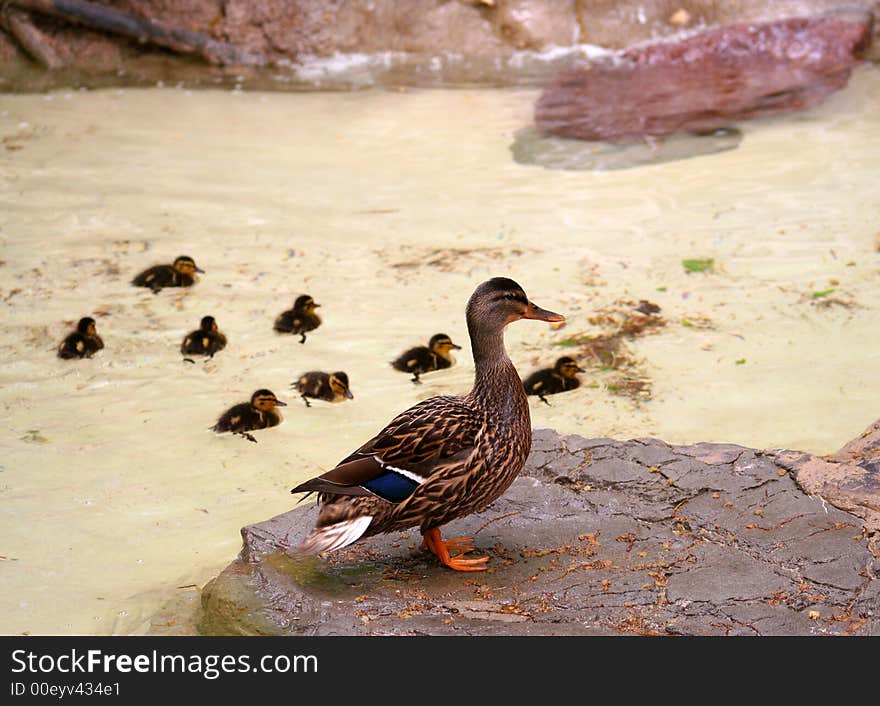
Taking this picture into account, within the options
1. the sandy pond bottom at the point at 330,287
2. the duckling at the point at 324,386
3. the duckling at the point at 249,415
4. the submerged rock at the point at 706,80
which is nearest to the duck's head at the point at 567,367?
the sandy pond bottom at the point at 330,287

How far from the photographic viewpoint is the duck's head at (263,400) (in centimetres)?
562

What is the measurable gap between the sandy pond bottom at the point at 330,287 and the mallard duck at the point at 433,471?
3.09 feet

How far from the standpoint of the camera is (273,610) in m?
3.68

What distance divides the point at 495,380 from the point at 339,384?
1.93 meters

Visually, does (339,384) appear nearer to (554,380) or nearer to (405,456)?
(554,380)

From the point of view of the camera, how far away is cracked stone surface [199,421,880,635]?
3.53 m

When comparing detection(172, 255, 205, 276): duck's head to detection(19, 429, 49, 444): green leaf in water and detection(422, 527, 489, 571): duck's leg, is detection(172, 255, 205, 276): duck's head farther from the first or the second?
detection(422, 527, 489, 571): duck's leg

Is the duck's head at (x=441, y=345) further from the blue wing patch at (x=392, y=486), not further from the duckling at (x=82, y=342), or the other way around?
the blue wing patch at (x=392, y=486)

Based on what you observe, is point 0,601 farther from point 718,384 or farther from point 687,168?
point 687,168

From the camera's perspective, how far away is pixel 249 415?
5.62 m

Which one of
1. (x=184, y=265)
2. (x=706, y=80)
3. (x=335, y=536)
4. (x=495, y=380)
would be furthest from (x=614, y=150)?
(x=335, y=536)

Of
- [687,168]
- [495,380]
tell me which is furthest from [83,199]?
[495,380]

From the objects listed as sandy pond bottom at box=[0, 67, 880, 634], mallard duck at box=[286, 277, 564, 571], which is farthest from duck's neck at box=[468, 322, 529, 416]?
sandy pond bottom at box=[0, 67, 880, 634]
